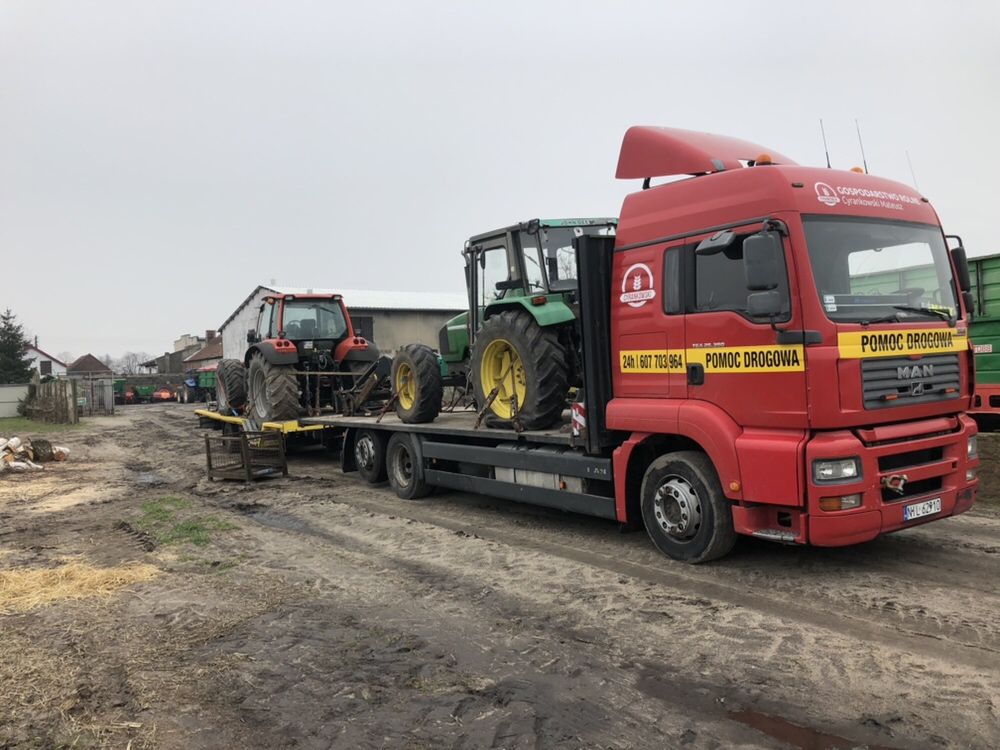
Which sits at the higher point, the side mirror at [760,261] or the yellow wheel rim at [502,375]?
the side mirror at [760,261]


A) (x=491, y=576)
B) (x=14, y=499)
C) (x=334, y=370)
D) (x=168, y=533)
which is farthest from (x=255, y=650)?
(x=334, y=370)

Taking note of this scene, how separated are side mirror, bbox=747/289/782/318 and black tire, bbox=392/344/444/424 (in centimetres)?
465

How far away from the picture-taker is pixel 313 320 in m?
13.1

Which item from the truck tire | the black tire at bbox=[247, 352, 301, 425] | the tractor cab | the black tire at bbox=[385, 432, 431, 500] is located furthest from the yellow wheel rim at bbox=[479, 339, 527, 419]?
the black tire at bbox=[247, 352, 301, 425]

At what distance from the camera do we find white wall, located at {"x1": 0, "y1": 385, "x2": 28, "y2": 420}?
2948 cm

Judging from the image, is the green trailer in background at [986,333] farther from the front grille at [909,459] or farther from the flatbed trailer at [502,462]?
the flatbed trailer at [502,462]

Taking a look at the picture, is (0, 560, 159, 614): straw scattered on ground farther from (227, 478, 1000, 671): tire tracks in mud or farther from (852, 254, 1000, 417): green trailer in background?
(852, 254, 1000, 417): green trailer in background

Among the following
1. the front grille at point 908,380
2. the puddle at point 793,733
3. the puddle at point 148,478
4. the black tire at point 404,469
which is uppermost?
the front grille at point 908,380

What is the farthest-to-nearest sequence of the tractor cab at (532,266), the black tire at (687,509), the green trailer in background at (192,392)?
the green trailer in background at (192,392) → the tractor cab at (532,266) → the black tire at (687,509)

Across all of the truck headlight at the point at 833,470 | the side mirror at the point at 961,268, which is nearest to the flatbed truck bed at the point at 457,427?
the truck headlight at the point at 833,470

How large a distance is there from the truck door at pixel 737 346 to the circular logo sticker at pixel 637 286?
337 millimetres

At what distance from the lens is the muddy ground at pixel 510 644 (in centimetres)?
323

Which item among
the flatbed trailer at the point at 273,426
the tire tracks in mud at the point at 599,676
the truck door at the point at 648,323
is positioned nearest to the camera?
the tire tracks in mud at the point at 599,676

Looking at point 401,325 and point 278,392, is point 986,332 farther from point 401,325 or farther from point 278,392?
point 401,325
